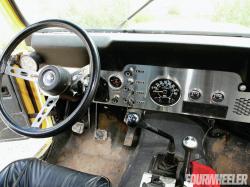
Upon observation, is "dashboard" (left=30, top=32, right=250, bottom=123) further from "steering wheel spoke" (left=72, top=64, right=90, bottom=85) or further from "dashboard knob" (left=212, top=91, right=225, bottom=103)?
"steering wheel spoke" (left=72, top=64, right=90, bottom=85)

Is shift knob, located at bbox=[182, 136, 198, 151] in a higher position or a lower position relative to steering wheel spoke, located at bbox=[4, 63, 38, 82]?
lower

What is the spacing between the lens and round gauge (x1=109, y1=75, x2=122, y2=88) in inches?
56.4

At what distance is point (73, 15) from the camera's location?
1.70 meters

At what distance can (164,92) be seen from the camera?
1375 mm

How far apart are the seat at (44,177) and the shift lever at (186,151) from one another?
35cm

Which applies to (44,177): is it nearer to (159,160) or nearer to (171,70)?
(159,160)

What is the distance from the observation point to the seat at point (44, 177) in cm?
123

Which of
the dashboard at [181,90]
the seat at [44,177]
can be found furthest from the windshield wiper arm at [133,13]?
the seat at [44,177]

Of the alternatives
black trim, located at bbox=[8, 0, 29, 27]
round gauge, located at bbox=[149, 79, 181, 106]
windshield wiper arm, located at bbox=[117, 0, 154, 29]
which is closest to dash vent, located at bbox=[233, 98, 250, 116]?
round gauge, located at bbox=[149, 79, 181, 106]

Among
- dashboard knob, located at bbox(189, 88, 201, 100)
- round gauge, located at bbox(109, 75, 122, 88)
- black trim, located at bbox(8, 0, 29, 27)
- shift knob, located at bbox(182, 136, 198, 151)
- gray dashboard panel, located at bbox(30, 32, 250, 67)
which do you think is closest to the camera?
shift knob, located at bbox(182, 136, 198, 151)

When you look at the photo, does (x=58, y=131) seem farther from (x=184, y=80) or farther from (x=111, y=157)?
(x=111, y=157)

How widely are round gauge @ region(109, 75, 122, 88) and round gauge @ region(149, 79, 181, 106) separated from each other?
18cm

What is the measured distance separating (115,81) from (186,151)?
58 centimetres

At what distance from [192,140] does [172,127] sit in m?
0.69
